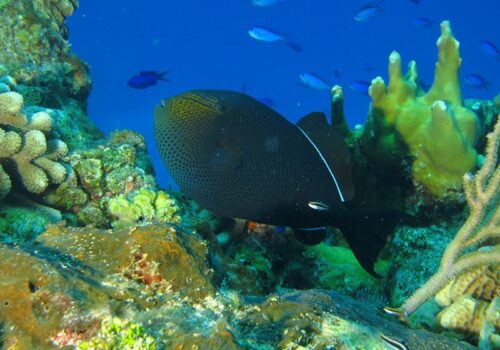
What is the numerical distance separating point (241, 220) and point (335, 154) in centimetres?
92

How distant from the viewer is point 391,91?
3.80m

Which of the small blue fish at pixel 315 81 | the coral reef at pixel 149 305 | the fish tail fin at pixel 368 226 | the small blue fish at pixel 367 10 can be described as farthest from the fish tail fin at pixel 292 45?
the coral reef at pixel 149 305

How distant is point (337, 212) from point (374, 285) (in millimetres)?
1003

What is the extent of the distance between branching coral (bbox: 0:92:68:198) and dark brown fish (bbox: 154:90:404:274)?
3.43 feet

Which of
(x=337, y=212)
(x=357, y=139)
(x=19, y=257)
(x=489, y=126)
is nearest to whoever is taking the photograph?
(x=19, y=257)

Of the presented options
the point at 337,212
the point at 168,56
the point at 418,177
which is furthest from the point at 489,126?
the point at 168,56

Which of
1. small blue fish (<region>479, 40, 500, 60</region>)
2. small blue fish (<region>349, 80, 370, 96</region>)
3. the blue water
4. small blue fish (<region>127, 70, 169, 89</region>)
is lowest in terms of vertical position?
small blue fish (<region>127, 70, 169, 89</region>)

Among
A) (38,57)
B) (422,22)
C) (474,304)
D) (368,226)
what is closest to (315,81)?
(422,22)

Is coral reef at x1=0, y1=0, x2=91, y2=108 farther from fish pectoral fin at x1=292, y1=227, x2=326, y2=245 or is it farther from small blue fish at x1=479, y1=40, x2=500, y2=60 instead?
small blue fish at x1=479, y1=40, x2=500, y2=60

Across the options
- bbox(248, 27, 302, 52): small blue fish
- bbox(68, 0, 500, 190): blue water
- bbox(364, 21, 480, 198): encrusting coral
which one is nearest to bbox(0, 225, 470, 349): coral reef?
bbox(364, 21, 480, 198): encrusting coral

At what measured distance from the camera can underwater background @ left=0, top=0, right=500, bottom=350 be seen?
5.03 ft

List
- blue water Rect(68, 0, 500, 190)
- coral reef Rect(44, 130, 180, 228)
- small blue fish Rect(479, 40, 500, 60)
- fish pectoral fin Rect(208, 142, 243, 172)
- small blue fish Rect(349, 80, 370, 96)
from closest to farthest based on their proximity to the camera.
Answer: fish pectoral fin Rect(208, 142, 243, 172) < coral reef Rect(44, 130, 180, 228) < small blue fish Rect(349, 80, 370, 96) < small blue fish Rect(479, 40, 500, 60) < blue water Rect(68, 0, 500, 190)

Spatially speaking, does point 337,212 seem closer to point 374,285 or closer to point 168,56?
point 374,285

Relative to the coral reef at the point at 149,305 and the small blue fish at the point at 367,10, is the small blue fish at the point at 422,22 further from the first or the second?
the coral reef at the point at 149,305
